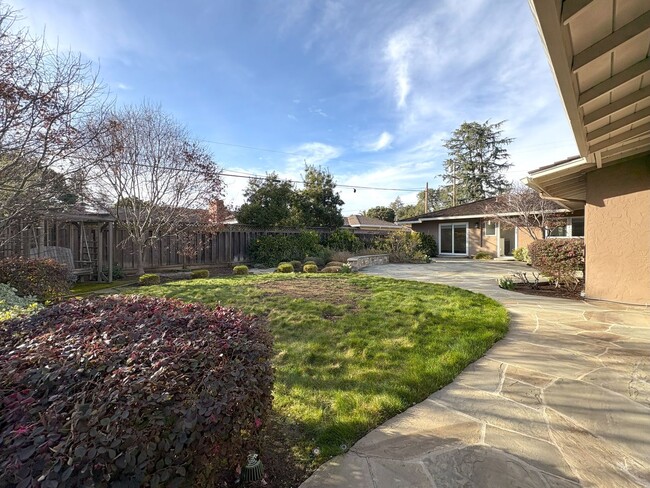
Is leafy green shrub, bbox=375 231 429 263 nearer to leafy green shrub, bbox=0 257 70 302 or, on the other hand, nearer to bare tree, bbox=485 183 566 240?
bare tree, bbox=485 183 566 240

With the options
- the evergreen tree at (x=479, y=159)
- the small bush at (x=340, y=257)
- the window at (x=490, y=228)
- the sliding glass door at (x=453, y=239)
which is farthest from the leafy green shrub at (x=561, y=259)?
the evergreen tree at (x=479, y=159)

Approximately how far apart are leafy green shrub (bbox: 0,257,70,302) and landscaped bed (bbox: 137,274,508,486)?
174 cm

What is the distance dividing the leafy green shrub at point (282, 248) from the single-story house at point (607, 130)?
9.12 metres

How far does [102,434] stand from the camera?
1.06m

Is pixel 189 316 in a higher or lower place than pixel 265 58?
lower

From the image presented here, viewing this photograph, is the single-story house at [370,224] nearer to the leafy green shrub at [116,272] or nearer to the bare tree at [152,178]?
the bare tree at [152,178]

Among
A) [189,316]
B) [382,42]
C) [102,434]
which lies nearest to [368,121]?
[382,42]

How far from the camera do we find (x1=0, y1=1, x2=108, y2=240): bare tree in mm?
4727

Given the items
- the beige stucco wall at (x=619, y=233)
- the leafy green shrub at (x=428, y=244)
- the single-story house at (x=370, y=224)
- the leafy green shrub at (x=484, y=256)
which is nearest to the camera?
the beige stucco wall at (x=619, y=233)

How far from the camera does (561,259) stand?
7.20 m

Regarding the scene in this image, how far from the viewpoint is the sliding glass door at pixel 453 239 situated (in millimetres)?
19234

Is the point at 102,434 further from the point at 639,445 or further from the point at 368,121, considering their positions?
the point at 368,121

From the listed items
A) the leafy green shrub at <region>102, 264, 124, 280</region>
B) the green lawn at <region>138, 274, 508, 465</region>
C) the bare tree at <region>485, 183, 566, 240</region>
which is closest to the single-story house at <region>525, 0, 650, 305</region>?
the green lawn at <region>138, 274, 508, 465</region>

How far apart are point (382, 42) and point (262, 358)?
32.8 ft
